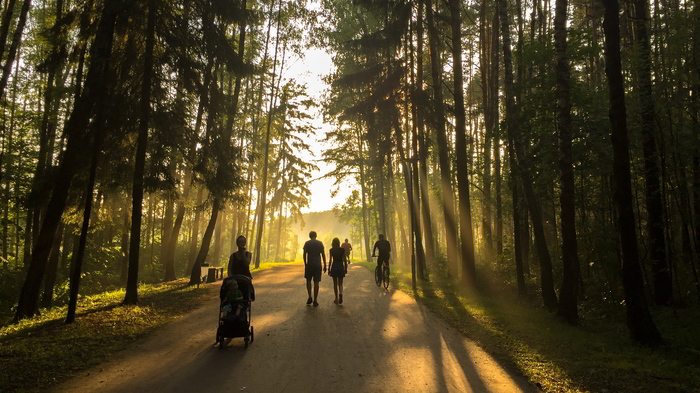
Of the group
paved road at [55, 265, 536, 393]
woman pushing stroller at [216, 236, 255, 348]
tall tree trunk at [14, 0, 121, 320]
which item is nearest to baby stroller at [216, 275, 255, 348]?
woman pushing stroller at [216, 236, 255, 348]

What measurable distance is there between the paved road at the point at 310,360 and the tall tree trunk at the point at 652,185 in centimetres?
589

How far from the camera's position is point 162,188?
44.5 feet

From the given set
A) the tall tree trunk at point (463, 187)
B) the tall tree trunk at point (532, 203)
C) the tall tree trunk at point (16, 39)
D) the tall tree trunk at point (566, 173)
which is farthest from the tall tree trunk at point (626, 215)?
the tall tree trunk at point (16, 39)

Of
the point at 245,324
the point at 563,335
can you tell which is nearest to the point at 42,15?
the point at 245,324

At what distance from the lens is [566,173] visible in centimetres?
1048

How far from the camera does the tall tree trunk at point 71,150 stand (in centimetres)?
1082

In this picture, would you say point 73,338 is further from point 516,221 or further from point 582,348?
point 516,221

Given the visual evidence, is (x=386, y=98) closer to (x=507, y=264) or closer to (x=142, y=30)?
(x=507, y=264)

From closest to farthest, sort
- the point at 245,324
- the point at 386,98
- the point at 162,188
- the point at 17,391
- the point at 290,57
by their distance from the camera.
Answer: the point at 17,391 → the point at 245,324 → the point at 162,188 → the point at 386,98 → the point at 290,57

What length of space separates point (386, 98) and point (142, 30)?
12.1 metres

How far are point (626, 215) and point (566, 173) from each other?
7.02 feet

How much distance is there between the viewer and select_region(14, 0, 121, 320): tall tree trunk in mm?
10820

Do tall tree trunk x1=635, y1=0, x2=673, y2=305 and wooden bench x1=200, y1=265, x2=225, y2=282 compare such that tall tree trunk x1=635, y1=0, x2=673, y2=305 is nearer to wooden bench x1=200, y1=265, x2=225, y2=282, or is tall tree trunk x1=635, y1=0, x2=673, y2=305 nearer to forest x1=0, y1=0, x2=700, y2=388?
forest x1=0, y1=0, x2=700, y2=388

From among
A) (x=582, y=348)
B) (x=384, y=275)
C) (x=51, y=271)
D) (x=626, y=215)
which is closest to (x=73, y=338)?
(x=582, y=348)
